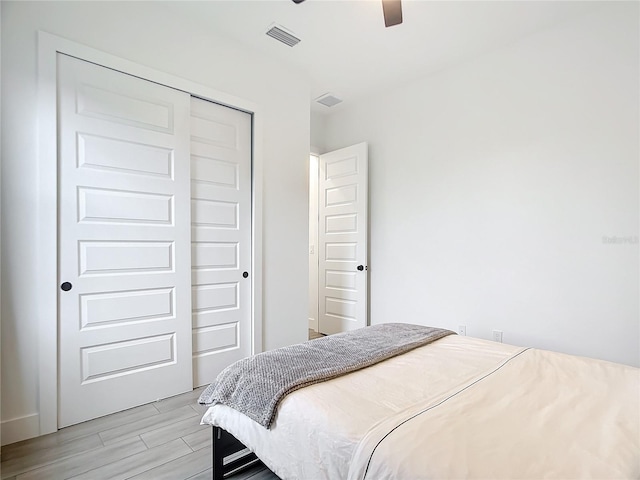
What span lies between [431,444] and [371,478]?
0.62 feet

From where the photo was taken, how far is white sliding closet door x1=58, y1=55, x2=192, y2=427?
2.12 meters

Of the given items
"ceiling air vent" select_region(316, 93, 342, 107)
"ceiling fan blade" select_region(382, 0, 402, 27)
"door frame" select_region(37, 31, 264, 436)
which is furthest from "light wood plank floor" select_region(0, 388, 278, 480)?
"ceiling air vent" select_region(316, 93, 342, 107)

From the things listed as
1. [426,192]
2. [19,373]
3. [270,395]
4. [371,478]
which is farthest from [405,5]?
[19,373]

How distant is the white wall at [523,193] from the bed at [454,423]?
125 centimetres

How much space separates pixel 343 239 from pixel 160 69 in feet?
8.41

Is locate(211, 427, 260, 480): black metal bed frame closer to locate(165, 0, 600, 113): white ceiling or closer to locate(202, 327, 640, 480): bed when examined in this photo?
locate(202, 327, 640, 480): bed

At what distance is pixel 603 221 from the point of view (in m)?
2.51

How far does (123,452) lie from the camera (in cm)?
185

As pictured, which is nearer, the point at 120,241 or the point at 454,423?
the point at 454,423

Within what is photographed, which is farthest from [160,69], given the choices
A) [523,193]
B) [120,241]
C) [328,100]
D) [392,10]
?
[523,193]

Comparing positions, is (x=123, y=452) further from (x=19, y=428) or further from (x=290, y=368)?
(x=290, y=368)

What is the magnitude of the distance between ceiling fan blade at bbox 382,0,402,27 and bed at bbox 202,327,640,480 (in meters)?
1.87

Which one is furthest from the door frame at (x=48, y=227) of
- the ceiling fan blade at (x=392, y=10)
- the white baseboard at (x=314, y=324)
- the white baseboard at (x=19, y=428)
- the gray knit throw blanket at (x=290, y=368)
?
the white baseboard at (x=314, y=324)

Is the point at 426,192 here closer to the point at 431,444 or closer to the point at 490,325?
the point at 490,325
